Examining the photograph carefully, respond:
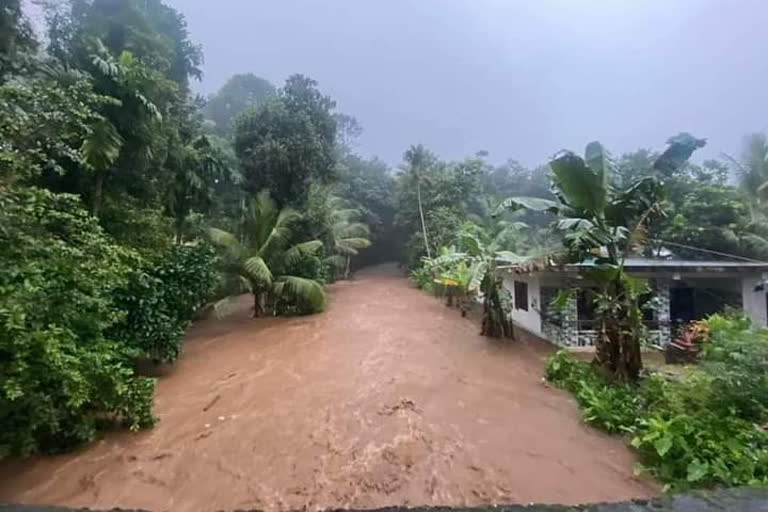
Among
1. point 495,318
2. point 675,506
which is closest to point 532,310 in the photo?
point 495,318

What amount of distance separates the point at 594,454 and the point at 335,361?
4829mm

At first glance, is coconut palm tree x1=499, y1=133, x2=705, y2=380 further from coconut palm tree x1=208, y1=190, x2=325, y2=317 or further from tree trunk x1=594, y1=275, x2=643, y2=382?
coconut palm tree x1=208, y1=190, x2=325, y2=317

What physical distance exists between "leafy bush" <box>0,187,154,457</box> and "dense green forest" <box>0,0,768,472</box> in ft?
0.06

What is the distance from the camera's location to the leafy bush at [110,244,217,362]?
276 inches

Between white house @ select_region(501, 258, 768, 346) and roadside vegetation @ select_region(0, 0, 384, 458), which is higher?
roadside vegetation @ select_region(0, 0, 384, 458)

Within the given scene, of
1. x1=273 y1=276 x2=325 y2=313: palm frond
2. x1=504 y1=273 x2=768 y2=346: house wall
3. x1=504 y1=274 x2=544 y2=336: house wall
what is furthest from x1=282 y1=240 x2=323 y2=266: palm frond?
x1=504 y1=273 x2=768 y2=346: house wall

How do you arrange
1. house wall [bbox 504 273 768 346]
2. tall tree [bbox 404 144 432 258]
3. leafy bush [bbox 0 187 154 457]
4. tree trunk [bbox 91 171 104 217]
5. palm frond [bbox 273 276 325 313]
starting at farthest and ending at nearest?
tall tree [bbox 404 144 432 258], palm frond [bbox 273 276 325 313], house wall [bbox 504 273 768 346], tree trunk [bbox 91 171 104 217], leafy bush [bbox 0 187 154 457]

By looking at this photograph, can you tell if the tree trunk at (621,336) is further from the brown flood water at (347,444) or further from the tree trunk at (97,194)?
the tree trunk at (97,194)

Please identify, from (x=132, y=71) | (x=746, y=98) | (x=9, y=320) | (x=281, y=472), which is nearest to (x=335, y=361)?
(x=281, y=472)

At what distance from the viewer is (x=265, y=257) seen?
12.8 meters

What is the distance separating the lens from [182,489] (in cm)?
469

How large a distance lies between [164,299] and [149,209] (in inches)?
95.4

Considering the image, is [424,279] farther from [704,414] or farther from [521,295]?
[704,414]

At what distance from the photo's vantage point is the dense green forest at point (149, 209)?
15.4 ft
